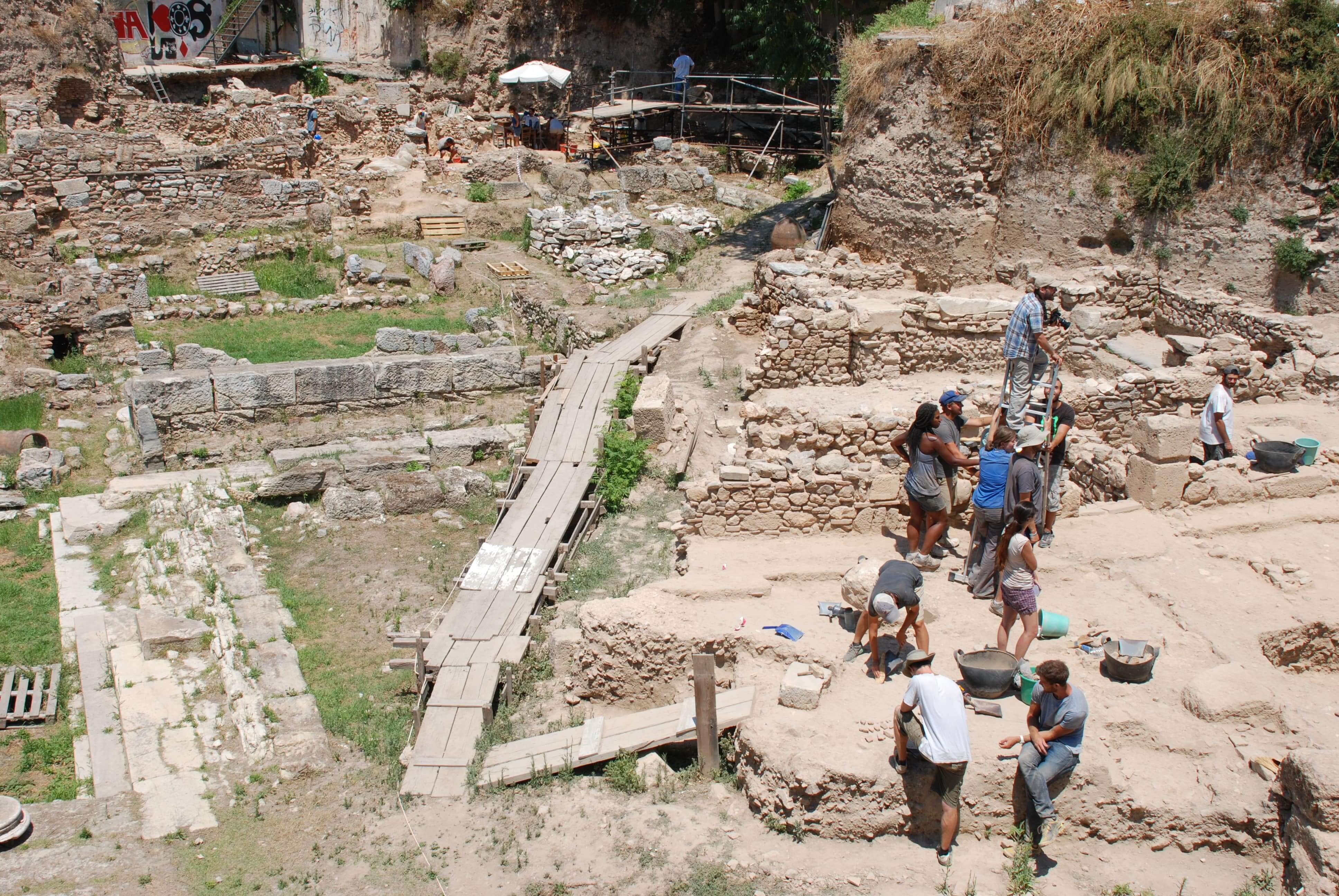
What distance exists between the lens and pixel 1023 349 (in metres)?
10.3

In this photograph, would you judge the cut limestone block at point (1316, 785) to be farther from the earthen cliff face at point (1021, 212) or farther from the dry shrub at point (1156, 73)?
the dry shrub at point (1156, 73)

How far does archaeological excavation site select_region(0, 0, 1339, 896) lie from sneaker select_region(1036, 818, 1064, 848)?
0.09 meters

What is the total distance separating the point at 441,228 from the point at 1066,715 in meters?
17.8

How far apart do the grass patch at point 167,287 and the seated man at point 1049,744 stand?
1621 cm

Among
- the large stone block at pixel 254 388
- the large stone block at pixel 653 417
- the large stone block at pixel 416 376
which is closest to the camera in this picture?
the large stone block at pixel 653 417

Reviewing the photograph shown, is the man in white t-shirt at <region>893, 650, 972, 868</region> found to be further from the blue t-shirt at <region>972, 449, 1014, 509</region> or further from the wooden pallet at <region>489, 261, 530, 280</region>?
the wooden pallet at <region>489, 261, 530, 280</region>

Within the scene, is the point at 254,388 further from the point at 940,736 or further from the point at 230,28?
the point at 230,28

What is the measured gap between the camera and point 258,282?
63.0 ft

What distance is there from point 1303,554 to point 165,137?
1005 inches

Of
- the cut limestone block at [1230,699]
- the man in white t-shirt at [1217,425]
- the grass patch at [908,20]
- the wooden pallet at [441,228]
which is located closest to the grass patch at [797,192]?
the grass patch at [908,20]

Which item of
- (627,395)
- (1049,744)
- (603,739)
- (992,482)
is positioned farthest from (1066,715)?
(627,395)

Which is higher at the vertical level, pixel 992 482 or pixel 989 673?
pixel 992 482

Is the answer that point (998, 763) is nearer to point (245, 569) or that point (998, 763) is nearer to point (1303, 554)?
point (1303, 554)

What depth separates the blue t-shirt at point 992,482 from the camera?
830 centimetres
